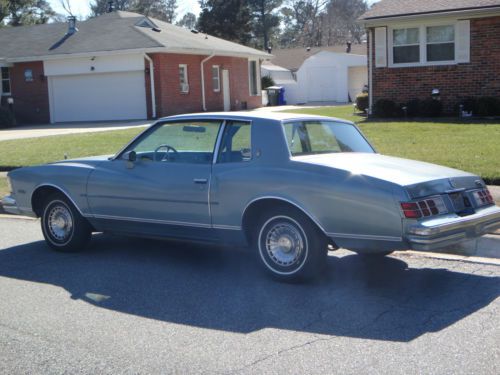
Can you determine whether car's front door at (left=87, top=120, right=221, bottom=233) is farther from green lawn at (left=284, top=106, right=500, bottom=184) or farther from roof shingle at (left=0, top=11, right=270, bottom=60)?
roof shingle at (left=0, top=11, right=270, bottom=60)

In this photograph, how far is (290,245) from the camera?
6.28 m

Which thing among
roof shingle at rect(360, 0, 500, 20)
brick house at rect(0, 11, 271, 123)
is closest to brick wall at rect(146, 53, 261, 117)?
brick house at rect(0, 11, 271, 123)

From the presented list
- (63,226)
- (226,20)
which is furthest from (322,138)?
(226,20)

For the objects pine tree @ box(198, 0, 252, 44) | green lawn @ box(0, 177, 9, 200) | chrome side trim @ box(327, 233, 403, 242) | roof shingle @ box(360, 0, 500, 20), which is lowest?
green lawn @ box(0, 177, 9, 200)

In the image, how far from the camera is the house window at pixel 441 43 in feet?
68.9

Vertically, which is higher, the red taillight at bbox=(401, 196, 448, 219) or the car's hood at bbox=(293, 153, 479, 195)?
the car's hood at bbox=(293, 153, 479, 195)

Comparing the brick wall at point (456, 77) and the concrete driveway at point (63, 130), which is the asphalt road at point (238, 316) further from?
the concrete driveway at point (63, 130)

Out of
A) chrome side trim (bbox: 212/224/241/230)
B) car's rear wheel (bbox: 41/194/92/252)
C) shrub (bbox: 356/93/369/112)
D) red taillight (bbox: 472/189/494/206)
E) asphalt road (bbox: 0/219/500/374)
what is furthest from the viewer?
shrub (bbox: 356/93/369/112)

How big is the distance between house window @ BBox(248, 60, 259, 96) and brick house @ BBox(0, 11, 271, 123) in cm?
343

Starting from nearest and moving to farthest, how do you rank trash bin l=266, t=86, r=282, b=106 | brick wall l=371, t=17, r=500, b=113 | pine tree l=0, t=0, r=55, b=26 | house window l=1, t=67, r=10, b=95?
brick wall l=371, t=17, r=500, b=113 < house window l=1, t=67, r=10, b=95 < trash bin l=266, t=86, r=282, b=106 < pine tree l=0, t=0, r=55, b=26

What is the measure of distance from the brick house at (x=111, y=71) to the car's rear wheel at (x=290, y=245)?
22532 millimetres

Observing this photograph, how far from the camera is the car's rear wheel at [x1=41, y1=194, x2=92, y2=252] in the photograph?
7758mm

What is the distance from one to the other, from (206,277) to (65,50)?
25.5 m

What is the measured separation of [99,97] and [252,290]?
25222mm
